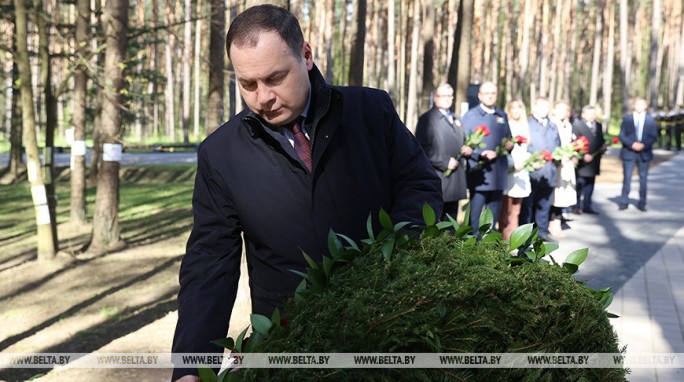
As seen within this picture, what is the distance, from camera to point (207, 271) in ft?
7.97

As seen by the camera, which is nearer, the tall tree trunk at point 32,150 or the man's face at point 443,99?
the man's face at point 443,99

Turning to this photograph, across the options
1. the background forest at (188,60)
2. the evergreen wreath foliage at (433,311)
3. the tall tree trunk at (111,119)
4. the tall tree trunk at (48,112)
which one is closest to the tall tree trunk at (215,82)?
the background forest at (188,60)

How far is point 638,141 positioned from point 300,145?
46.3 feet

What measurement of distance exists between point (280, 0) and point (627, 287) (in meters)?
4.43

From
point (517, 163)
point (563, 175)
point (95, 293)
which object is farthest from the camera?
point (563, 175)

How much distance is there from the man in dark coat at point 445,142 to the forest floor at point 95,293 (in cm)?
280

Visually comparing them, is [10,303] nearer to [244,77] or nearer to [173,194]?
[244,77]

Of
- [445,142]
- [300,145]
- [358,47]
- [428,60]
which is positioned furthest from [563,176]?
[300,145]

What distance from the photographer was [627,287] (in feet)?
28.9

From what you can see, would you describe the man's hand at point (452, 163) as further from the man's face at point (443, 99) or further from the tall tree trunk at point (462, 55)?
the tall tree trunk at point (462, 55)

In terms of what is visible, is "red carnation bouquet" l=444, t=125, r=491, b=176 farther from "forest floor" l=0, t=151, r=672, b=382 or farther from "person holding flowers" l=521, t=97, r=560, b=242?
"forest floor" l=0, t=151, r=672, b=382

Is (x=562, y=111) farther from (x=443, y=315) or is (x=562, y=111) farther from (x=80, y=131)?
(x=443, y=315)

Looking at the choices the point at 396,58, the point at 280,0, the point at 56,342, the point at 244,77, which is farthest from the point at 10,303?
the point at 396,58

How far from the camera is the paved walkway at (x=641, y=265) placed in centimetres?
684
